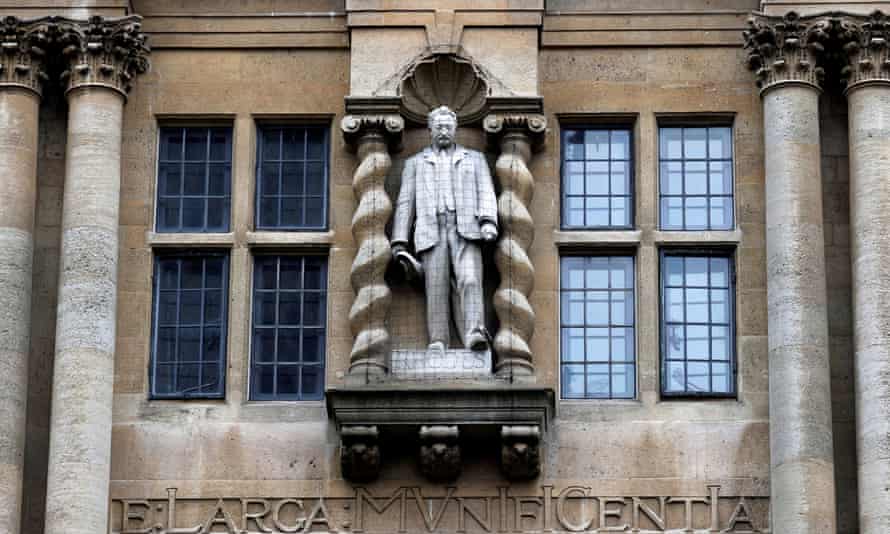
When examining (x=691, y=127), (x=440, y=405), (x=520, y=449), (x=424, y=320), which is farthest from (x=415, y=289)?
(x=691, y=127)

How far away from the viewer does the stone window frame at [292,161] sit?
36438 mm

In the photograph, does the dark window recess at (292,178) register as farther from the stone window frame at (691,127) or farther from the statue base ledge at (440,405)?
the stone window frame at (691,127)

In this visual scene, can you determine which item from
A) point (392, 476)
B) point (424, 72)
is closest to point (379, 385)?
point (392, 476)

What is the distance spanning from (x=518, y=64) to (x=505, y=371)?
11.2 feet

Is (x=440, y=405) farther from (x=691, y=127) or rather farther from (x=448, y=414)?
(x=691, y=127)

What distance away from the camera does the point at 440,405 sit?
35.0m

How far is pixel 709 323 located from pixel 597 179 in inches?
76.6

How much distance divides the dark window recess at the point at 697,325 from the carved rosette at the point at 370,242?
2843mm

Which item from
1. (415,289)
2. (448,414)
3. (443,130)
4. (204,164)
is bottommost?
(448,414)

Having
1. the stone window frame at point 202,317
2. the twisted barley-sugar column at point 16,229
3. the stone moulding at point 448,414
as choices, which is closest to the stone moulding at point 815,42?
the stone moulding at point 448,414

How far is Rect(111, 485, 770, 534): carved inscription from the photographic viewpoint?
3503 cm

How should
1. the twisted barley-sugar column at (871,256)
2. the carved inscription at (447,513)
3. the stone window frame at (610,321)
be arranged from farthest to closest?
the stone window frame at (610,321), the carved inscription at (447,513), the twisted barley-sugar column at (871,256)

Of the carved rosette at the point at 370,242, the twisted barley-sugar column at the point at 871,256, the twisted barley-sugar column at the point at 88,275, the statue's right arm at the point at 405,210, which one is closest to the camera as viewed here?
the twisted barley-sugar column at the point at 871,256

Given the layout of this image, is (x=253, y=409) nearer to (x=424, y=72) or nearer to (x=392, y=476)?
A: (x=392, y=476)
